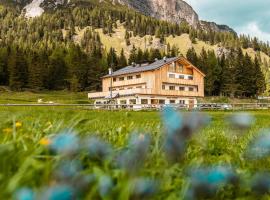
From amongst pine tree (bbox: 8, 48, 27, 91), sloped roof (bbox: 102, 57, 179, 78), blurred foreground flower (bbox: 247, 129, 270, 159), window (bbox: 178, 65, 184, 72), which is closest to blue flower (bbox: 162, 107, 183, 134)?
blurred foreground flower (bbox: 247, 129, 270, 159)

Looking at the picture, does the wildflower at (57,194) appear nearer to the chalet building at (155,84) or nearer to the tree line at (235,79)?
the chalet building at (155,84)

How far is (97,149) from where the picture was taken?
2213mm

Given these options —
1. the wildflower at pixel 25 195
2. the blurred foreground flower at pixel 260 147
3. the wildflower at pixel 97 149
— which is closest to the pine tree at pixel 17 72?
the wildflower at pixel 97 149

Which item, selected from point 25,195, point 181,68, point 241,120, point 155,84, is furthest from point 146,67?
point 25,195

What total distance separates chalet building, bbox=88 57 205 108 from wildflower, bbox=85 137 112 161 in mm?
74382

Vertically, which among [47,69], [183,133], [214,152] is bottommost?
[214,152]

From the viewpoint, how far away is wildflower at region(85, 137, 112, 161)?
218 cm

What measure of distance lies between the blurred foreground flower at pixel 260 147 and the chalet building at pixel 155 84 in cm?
7437

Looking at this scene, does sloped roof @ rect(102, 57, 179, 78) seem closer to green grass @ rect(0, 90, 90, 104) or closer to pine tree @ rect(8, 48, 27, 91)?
green grass @ rect(0, 90, 90, 104)

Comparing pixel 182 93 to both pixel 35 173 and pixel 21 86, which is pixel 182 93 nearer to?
pixel 21 86

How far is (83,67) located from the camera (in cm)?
12444

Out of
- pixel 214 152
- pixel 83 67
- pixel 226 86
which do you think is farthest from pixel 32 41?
pixel 214 152

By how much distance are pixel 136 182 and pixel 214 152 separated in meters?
3.33

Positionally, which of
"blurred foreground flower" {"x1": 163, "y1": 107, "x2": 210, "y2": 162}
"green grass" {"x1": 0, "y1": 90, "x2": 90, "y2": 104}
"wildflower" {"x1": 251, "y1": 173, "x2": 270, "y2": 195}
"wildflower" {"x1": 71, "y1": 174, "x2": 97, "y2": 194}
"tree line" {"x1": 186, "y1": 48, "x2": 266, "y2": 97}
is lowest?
"wildflower" {"x1": 251, "y1": 173, "x2": 270, "y2": 195}
